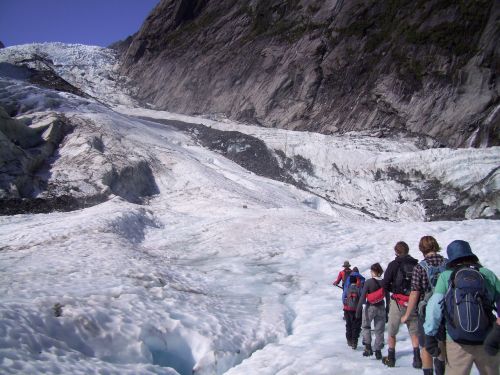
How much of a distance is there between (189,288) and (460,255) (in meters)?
7.00

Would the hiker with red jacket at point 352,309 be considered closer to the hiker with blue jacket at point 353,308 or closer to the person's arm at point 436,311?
the hiker with blue jacket at point 353,308

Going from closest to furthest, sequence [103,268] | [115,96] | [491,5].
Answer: [103,268], [491,5], [115,96]

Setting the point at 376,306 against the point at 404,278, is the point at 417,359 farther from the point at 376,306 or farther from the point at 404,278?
the point at 404,278

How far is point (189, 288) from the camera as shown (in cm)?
991

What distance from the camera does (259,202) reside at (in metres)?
24.6

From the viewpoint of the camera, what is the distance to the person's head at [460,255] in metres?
4.04

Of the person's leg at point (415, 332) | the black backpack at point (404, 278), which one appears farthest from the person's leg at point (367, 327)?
the black backpack at point (404, 278)

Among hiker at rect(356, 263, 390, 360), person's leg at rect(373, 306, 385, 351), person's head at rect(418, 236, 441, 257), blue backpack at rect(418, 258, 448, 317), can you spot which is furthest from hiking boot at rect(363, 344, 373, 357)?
person's head at rect(418, 236, 441, 257)

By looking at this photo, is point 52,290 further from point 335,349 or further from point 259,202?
point 259,202

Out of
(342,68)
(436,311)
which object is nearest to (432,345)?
(436,311)

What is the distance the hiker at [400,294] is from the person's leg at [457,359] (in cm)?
164

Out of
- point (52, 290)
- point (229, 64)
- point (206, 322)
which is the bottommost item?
point (206, 322)

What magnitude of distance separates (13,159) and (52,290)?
1937 centimetres

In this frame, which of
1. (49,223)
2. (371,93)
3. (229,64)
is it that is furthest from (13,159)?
→ (229,64)
